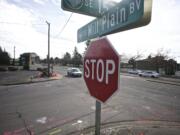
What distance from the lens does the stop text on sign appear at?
184cm

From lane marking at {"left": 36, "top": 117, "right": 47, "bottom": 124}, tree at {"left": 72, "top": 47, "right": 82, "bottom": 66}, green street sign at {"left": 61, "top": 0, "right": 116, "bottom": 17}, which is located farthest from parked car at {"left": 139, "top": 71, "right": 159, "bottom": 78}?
tree at {"left": 72, "top": 47, "right": 82, "bottom": 66}

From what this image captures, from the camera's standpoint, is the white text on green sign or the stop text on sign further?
the stop text on sign

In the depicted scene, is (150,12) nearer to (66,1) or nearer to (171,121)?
(66,1)

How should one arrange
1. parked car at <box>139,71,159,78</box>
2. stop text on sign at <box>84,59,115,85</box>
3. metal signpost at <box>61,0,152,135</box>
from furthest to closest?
parked car at <box>139,71,159,78</box>
stop text on sign at <box>84,59,115,85</box>
metal signpost at <box>61,0,152,135</box>

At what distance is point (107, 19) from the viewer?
2.23 metres

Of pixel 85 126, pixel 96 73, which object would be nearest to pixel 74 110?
pixel 85 126

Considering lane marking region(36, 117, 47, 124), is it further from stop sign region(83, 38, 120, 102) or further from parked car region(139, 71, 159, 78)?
parked car region(139, 71, 159, 78)

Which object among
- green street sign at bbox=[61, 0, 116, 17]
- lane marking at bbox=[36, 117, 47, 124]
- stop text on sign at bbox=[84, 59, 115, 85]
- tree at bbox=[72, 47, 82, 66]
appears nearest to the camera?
stop text on sign at bbox=[84, 59, 115, 85]

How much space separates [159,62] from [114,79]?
5664cm

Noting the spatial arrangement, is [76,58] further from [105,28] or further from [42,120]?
[105,28]

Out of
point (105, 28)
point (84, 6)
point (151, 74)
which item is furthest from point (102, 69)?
point (151, 74)

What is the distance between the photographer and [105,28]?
2252 mm

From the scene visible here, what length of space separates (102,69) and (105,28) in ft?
2.08

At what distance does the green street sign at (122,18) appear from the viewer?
64.1 inches
